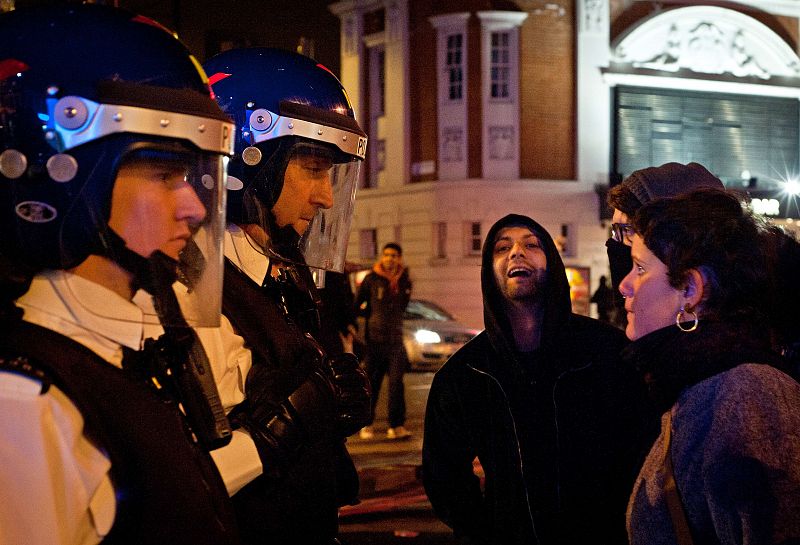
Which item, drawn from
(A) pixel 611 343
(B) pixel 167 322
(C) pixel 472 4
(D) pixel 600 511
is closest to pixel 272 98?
(B) pixel 167 322

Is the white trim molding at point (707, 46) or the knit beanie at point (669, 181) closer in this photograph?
the knit beanie at point (669, 181)

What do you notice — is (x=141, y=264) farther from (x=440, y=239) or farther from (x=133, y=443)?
(x=440, y=239)

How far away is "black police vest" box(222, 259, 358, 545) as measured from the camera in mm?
1984

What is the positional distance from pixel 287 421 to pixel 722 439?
0.91 m

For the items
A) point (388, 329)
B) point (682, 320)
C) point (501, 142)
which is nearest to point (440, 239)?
point (501, 142)

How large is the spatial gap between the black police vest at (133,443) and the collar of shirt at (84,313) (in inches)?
2.4

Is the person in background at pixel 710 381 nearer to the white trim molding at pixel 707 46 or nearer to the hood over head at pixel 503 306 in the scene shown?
the hood over head at pixel 503 306

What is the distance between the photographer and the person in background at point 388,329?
351 inches

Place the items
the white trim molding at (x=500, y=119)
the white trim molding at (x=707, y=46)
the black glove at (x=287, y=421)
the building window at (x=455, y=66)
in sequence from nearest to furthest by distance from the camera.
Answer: the black glove at (x=287, y=421)
the white trim molding at (x=500, y=119)
the building window at (x=455, y=66)
the white trim molding at (x=707, y=46)

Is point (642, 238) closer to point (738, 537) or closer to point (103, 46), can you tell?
point (738, 537)

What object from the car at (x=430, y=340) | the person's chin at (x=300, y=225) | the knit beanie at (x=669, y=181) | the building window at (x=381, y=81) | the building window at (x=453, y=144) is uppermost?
the building window at (x=381, y=81)

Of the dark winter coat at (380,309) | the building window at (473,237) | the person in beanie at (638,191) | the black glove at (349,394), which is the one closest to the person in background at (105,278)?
the black glove at (349,394)

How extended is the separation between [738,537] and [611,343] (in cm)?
143

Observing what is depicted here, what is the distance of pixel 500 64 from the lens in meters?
23.2
